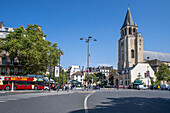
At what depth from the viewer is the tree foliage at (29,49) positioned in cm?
4075

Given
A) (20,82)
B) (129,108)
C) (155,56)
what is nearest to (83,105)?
(129,108)

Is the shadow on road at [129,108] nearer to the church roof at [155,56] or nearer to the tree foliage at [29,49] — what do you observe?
the tree foliage at [29,49]

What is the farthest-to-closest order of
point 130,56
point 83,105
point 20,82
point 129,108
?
1. point 130,56
2. point 20,82
3. point 83,105
4. point 129,108

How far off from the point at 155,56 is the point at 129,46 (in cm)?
1855

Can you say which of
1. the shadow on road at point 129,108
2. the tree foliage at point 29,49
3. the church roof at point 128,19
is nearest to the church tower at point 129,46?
the church roof at point 128,19

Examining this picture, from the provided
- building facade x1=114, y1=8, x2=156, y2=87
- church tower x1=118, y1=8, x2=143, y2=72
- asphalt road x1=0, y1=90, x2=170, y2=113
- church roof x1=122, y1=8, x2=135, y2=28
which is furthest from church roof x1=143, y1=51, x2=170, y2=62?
asphalt road x1=0, y1=90, x2=170, y2=113

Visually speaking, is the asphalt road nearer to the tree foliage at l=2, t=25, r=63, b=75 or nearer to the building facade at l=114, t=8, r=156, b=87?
the tree foliage at l=2, t=25, r=63, b=75

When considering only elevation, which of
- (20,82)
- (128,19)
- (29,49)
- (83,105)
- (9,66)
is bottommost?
(83,105)

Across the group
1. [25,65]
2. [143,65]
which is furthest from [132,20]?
[25,65]

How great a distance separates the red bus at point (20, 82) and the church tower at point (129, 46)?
60.1 metres

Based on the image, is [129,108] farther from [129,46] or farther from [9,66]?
[129,46]

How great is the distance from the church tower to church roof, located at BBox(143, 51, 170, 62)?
9.03 m

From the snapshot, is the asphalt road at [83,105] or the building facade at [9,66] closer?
the asphalt road at [83,105]

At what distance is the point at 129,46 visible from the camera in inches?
3839
